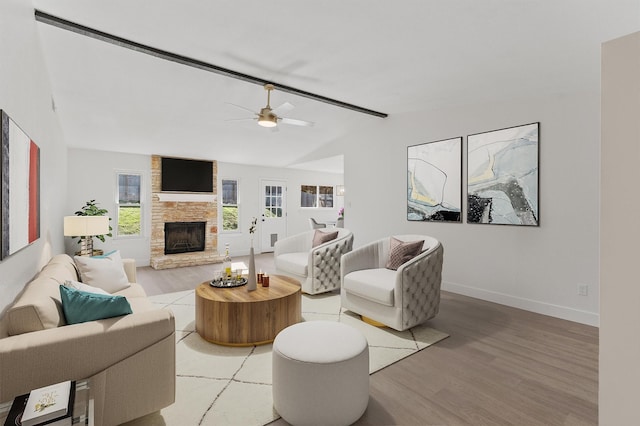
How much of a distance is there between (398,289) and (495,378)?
997 millimetres

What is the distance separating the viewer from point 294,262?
4629 mm

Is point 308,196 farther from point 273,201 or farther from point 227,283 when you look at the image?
point 227,283

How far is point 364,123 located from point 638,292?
5300mm

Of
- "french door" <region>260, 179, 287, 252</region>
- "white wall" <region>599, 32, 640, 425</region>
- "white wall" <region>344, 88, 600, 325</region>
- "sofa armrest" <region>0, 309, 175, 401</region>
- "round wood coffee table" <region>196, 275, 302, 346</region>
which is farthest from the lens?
"french door" <region>260, 179, 287, 252</region>

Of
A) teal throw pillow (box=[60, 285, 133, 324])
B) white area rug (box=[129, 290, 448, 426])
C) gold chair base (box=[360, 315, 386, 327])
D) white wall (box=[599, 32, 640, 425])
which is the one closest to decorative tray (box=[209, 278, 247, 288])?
white area rug (box=[129, 290, 448, 426])

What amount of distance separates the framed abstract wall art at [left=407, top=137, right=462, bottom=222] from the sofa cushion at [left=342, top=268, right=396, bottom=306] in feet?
5.23

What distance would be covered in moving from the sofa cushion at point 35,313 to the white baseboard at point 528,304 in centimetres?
444

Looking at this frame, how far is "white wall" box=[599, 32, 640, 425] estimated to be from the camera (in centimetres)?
88

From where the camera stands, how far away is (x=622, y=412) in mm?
910

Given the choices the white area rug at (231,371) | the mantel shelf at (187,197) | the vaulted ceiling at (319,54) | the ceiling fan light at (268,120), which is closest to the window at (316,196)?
the mantel shelf at (187,197)

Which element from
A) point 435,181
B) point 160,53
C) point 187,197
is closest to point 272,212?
point 187,197

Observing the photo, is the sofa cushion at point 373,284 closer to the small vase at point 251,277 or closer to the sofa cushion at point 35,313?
the small vase at point 251,277

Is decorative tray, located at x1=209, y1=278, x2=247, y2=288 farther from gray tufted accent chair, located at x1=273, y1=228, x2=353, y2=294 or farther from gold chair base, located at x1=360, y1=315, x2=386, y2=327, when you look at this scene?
gold chair base, located at x1=360, y1=315, x2=386, y2=327

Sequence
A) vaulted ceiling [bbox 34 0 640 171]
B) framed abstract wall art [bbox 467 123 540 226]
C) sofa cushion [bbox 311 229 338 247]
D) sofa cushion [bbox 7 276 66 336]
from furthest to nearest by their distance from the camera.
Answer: sofa cushion [bbox 311 229 338 247]
framed abstract wall art [bbox 467 123 540 226]
vaulted ceiling [bbox 34 0 640 171]
sofa cushion [bbox 7 276 66 336]
